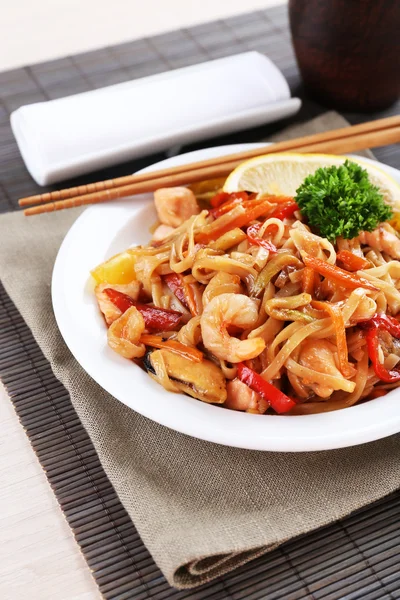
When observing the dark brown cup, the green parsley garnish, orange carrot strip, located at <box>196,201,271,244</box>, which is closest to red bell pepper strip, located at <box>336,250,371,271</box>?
the green parsley garnish

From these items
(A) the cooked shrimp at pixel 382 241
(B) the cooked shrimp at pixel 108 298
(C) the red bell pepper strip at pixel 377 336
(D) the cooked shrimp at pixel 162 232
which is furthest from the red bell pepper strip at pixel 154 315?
(A) the cooked shrimp at pixel 382 241

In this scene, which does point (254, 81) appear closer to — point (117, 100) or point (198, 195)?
point (117, 100)

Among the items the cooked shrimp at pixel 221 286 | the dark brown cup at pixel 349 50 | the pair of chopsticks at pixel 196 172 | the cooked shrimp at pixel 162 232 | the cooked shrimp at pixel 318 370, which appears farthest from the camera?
the dark brown cup at pixel 349 50

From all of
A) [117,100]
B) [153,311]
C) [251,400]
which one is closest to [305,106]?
[117,100]

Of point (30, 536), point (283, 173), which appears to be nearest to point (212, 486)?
point (30, 536)

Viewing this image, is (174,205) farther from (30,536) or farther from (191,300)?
(30,536)

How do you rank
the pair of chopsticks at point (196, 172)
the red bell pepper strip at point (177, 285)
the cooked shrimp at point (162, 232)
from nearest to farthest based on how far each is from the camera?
the red bell pepper strip at point (177, 285), the cooked shrimp at point (162, 232), the pair of chopsticks at point (196, 172)

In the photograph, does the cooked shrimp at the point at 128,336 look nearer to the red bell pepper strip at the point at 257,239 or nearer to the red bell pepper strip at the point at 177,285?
the red bell pepper strip at the point at 177,285
